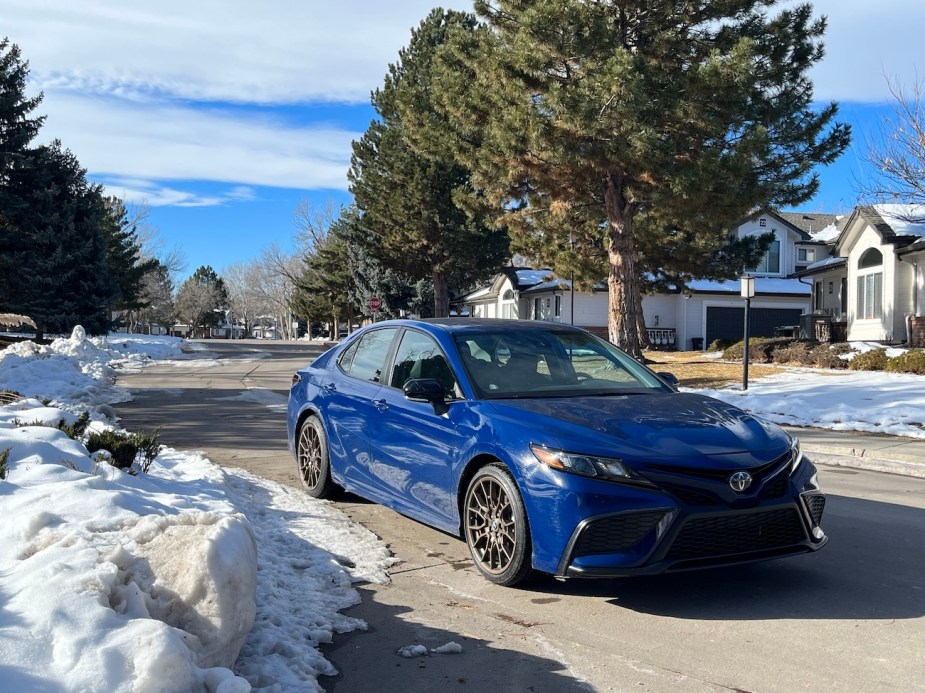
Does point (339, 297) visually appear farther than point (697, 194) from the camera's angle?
Yes

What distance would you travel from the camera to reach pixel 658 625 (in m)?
4.28

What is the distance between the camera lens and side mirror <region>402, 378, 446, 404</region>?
5.37 meters

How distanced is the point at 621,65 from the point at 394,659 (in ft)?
49.2

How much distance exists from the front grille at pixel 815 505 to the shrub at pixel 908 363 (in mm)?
17466

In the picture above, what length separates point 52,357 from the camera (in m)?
17.9

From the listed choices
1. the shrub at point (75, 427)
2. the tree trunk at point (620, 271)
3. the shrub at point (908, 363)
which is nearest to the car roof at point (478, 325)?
the shrub at point (75, 427)

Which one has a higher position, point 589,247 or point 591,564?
point 589,247

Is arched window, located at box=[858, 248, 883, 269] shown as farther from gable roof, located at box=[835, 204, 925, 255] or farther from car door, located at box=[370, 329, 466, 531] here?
car door, located at box=[370, 329, 466, 531]

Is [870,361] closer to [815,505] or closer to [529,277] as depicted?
[815,505]

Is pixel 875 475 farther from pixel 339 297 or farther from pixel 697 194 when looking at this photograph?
pixel 339 297

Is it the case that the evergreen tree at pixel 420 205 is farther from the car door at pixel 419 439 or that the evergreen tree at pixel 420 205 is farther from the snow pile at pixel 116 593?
the snow pile at pixel 116 593

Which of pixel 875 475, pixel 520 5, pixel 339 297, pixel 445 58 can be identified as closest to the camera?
pixel 875 475

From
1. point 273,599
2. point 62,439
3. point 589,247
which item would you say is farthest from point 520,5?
point 273,599

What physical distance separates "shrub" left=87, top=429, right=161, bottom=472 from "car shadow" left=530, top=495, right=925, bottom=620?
3157 mm
